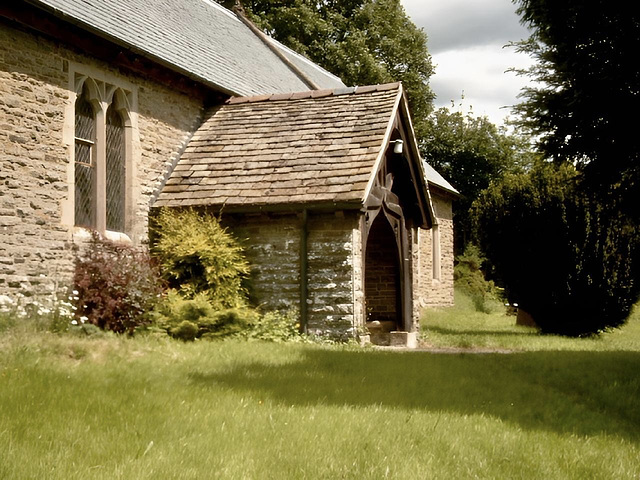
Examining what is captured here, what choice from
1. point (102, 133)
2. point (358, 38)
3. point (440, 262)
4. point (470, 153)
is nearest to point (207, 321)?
point (102, 133)

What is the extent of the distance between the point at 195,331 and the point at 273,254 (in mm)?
2440

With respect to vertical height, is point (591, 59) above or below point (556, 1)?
below

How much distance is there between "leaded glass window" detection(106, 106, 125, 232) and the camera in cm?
1382

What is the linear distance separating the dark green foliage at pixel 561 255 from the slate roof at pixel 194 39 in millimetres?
6903

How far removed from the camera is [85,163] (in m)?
13.3

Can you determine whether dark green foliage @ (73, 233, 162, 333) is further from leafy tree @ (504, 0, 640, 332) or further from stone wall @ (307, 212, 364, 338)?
leafy tree @ (504, 0, 640, 332)

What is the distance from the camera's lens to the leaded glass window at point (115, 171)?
13.8 m

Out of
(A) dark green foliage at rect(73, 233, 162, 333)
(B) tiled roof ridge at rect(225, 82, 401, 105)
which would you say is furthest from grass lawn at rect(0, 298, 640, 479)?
(B) tiled roof ridge at rect(225, 82, 401, 105)

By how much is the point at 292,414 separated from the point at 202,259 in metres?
6.79

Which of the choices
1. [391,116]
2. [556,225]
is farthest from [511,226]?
[391,116]

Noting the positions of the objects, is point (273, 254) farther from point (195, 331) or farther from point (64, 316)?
point (64, 316)

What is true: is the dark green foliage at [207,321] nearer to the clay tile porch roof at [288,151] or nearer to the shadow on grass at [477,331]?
the clay tile porch roof at [288,151]

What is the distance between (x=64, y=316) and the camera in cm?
1153

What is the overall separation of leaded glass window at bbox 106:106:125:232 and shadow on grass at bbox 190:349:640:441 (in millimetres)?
4603
